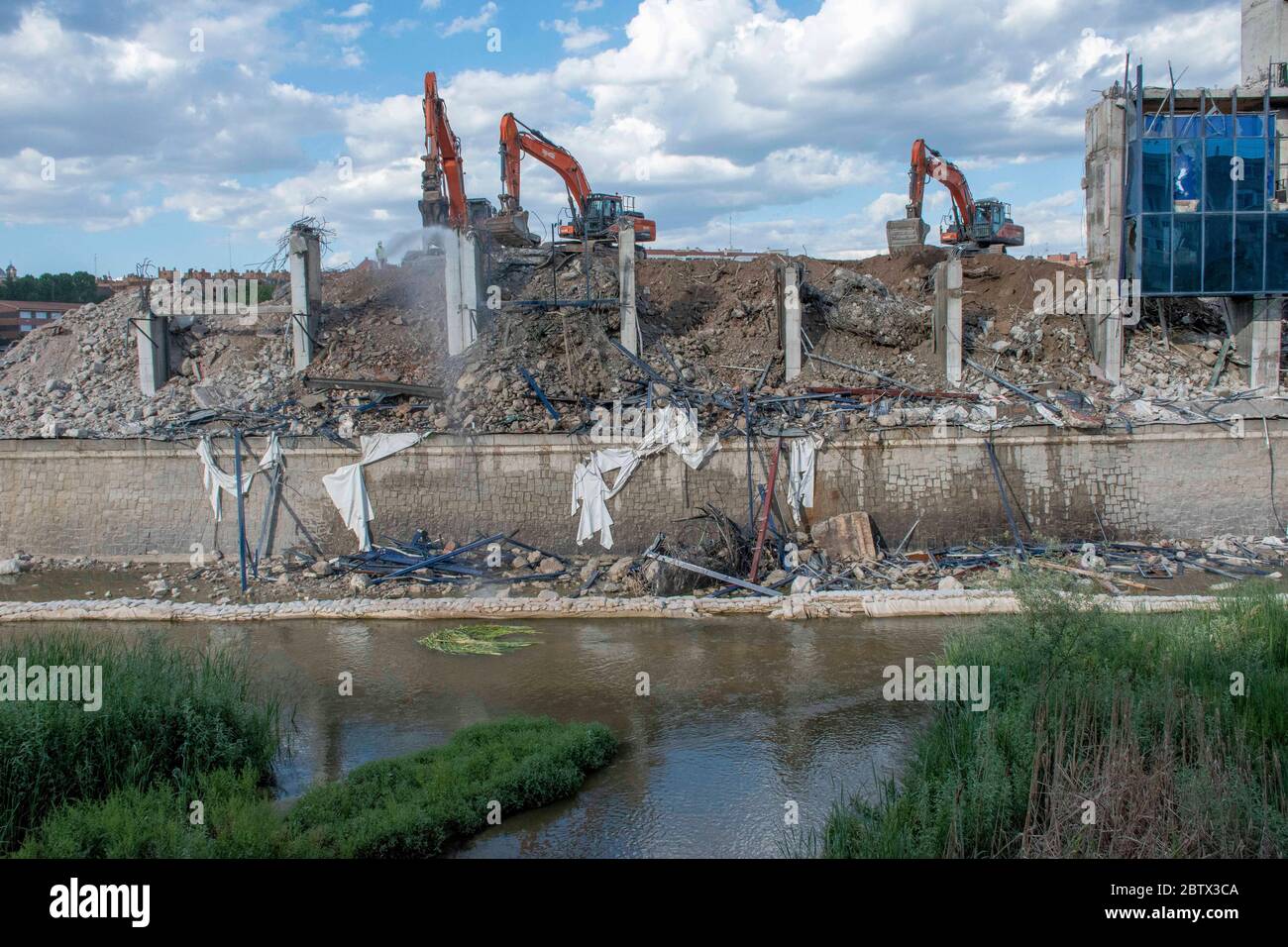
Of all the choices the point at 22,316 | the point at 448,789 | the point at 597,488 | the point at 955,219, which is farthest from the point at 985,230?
the point at 22,316

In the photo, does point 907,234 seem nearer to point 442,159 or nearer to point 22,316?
point 442,159

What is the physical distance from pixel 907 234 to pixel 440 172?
41.8 feet

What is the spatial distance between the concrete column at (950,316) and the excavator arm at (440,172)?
421 inches

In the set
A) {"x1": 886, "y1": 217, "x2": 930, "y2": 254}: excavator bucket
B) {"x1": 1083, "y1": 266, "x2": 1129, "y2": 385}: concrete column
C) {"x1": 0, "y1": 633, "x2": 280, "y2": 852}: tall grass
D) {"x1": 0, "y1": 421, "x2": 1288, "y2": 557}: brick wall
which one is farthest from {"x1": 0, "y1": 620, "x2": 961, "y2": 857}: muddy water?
{"x1": 886, "y1": 217, "x2": 930, "y2": 254}: excavator bucket

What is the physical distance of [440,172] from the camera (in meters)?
22.0

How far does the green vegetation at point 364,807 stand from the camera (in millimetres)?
6184

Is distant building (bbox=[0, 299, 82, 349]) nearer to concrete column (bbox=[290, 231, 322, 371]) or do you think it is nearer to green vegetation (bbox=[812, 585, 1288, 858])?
concrete column (bbox=[290, 231, 322, 371])

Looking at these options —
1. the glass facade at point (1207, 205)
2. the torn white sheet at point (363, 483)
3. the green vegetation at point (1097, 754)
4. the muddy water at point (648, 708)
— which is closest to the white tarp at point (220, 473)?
the torn white sheet at point (363, 483)

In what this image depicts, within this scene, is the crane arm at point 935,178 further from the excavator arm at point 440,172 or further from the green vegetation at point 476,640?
the green vegetation at point 476,640

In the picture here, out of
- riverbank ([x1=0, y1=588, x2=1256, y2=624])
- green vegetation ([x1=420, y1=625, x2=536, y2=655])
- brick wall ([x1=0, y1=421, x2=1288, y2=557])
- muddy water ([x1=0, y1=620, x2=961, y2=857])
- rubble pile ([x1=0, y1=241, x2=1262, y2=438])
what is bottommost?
muddy water ([x1=0, y1=620, x2=961, y2=857])

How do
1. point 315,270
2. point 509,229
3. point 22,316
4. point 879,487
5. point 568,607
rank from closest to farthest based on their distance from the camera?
1. point 568,607
2. point 879,487
3. point 315,270
4. point 509,229
5. point 22,316

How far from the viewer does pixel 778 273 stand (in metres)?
20.0

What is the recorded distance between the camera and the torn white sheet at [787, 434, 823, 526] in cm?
1638

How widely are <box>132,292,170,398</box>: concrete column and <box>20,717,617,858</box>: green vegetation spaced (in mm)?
14141
